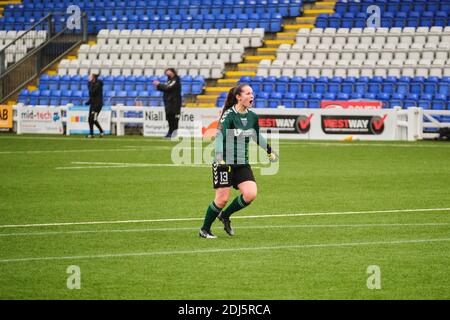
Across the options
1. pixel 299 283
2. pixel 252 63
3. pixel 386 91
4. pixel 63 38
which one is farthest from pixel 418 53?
pixel 299 283

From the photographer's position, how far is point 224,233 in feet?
43.9

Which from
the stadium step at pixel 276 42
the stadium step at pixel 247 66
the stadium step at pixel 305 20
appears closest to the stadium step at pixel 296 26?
the stadium step at pixel 305 20

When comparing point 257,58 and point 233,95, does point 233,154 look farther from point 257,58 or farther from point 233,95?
point 257,58

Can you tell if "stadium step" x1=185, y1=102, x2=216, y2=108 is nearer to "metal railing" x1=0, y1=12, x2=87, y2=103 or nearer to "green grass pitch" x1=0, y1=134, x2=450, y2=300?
"metal railing" x1=0, y1=12, x2=87, y2=103

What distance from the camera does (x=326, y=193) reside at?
1836 centimetres

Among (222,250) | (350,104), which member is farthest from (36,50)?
(222,250)

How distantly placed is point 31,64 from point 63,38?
2144mm

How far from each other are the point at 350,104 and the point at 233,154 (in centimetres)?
2346

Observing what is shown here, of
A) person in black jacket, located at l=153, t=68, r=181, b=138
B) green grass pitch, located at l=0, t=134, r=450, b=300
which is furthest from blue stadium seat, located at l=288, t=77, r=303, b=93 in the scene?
green grass pitch, located at l=0, t=134, r=450, b=300

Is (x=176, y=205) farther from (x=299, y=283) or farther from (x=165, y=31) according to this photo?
(x=165, y=31)

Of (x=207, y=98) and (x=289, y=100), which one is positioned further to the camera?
(x=207, y=98)

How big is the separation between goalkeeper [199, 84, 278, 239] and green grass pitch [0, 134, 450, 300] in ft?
1.44

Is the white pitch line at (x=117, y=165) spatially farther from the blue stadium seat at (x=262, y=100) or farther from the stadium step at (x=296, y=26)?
the stadium step at (x=296, y=26)
